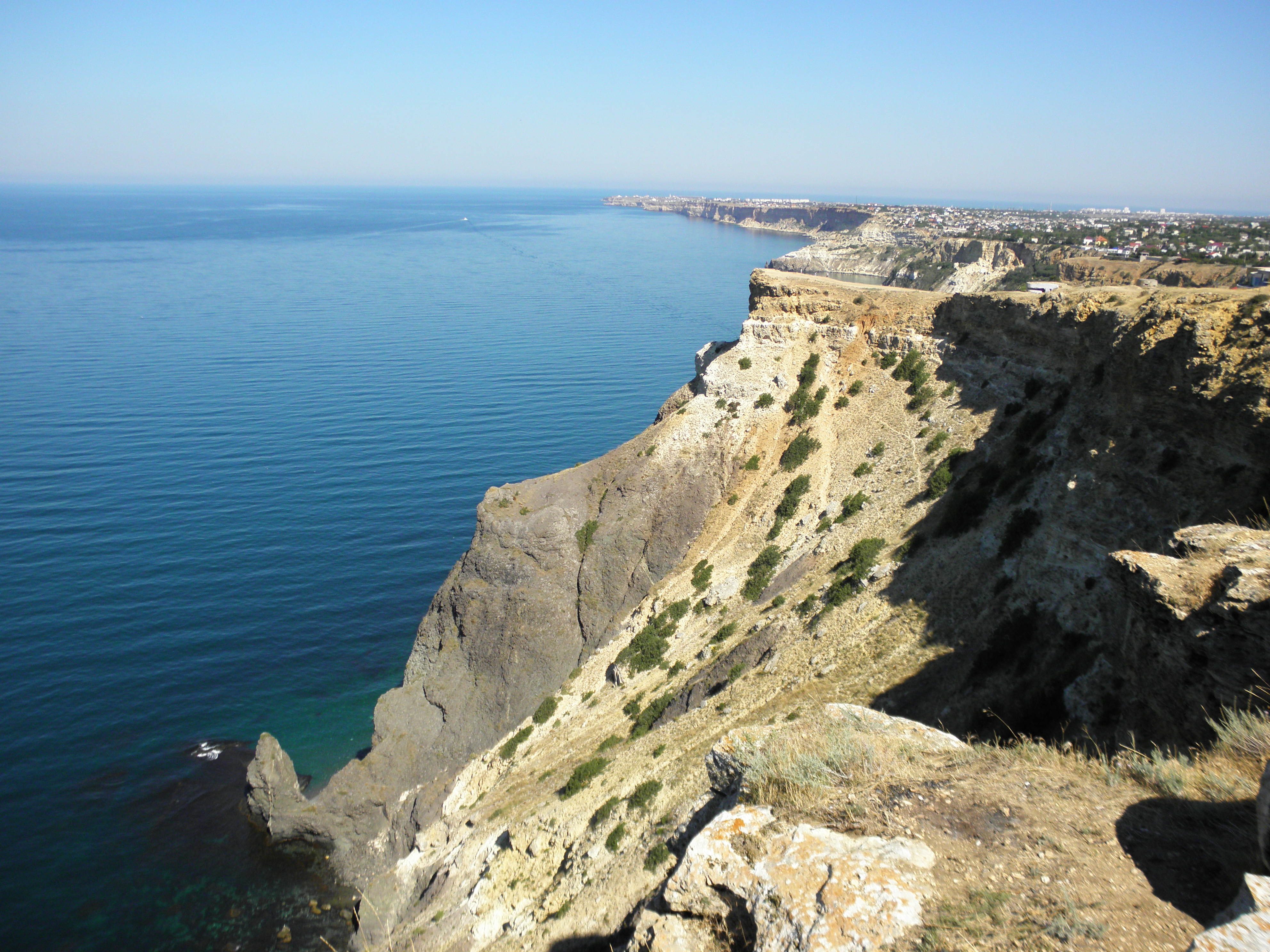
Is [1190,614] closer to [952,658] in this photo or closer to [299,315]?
[952,658]

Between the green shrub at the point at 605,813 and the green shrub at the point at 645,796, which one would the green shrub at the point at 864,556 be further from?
the green shrub at the point at 605,813

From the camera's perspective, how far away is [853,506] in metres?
34.3

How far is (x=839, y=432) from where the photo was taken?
3988cm

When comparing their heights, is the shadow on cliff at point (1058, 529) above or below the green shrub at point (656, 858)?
above

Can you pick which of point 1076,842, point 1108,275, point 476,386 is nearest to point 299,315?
point 476,386

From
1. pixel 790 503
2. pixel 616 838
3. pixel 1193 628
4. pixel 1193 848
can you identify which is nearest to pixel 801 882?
pixel 1193 848

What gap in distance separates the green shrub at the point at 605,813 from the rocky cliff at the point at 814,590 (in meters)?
0.15

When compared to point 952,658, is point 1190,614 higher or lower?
higher

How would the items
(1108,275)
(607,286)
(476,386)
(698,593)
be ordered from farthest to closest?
(607,286) < (476,386) < (1108,275) < (698,593)

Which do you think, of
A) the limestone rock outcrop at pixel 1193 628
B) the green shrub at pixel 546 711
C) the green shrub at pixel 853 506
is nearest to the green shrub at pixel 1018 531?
the green shrub at pixel 853 506

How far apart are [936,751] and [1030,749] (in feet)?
4.93

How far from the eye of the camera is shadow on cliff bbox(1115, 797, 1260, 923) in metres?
8.19

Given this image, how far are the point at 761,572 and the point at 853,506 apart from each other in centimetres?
539

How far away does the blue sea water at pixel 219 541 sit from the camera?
34156 millimetres
